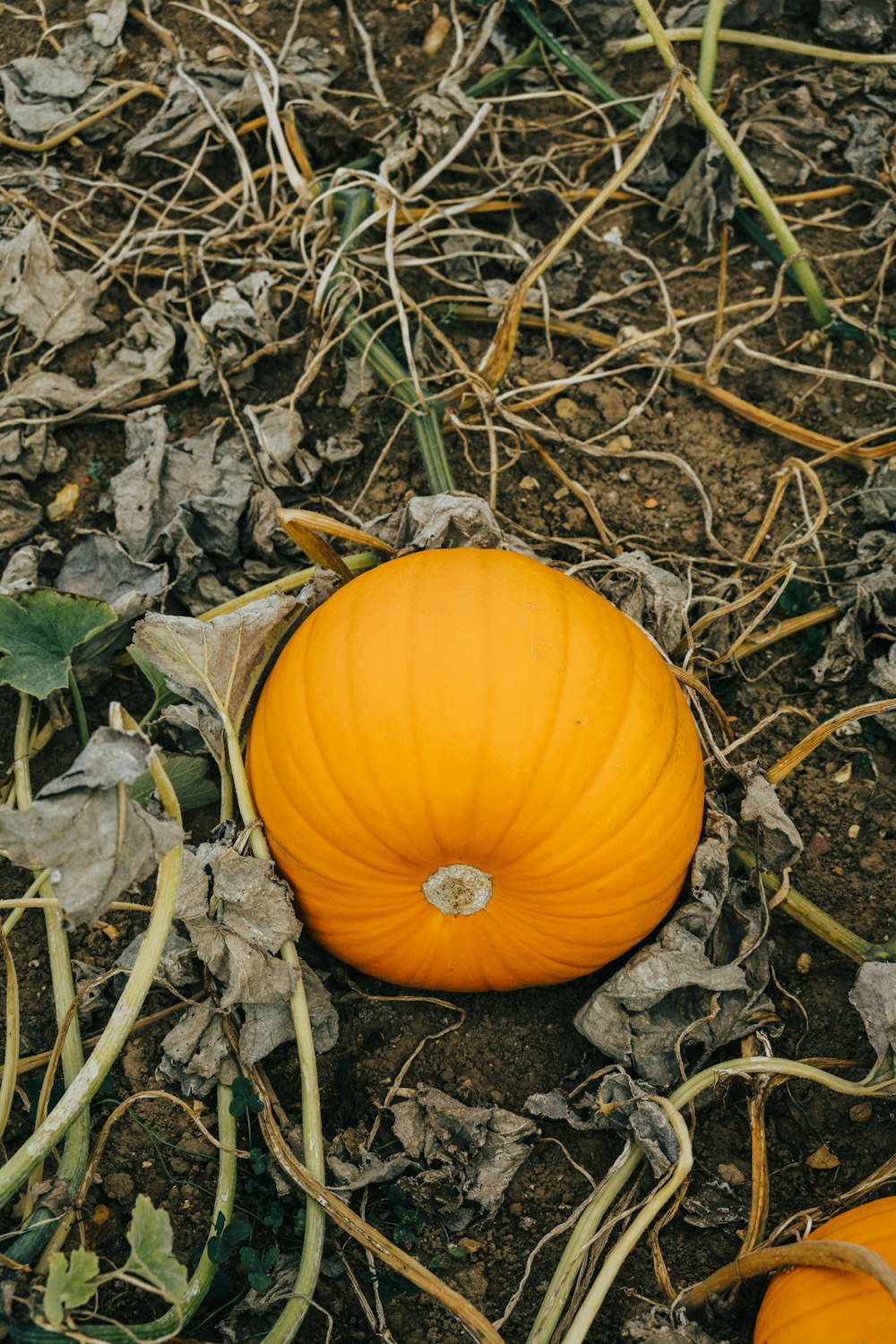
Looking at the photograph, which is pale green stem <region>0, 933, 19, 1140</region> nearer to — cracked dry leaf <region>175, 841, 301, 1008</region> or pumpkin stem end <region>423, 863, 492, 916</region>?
cracked dry leaf <region>175, 841, 301, 1008</region>

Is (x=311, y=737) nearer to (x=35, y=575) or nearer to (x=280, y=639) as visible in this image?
(x=280, y=639)

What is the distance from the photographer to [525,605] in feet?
6.45

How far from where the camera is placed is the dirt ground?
6.58 ft

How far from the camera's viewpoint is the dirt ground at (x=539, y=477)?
2006mm

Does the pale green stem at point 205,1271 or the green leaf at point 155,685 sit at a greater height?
the green leaf at point 155,685

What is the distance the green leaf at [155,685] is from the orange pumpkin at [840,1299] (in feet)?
4.91

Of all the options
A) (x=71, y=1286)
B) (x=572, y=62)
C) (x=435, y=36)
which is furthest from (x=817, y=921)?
(x=435, y=36)

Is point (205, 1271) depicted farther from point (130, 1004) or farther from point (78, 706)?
point (78, 706)

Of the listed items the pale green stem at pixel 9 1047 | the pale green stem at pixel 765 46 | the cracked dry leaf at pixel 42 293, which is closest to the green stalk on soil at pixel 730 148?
the pale green stem at pixel 765 46

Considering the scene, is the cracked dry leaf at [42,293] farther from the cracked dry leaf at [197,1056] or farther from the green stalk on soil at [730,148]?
the cracked dry leaf at [197,1056]

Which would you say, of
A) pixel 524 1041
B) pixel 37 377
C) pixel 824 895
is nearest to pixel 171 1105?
pixel 524 1041

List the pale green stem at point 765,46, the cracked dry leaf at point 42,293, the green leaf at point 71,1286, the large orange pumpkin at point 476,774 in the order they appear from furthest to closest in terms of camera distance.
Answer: the pale green stem at point 765,46
the cracked dry leaf at point 42,293
the large orange pumpkin at point 476,774
the green leaf at point 71,1286

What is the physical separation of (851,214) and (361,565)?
68.2 inches

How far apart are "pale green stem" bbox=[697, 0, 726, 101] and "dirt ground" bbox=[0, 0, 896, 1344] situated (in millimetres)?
161
